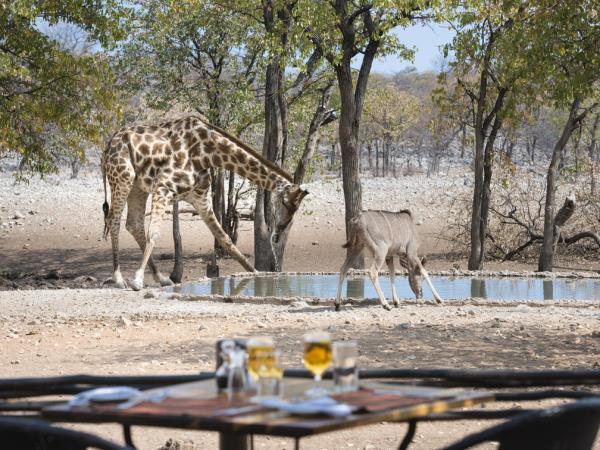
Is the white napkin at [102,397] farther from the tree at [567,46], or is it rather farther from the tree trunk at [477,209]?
the tree trunk at [477,209]

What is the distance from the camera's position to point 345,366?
3.10 metres

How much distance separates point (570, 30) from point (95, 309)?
672 centimetres

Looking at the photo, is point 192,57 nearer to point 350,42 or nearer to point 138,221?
point 350,42

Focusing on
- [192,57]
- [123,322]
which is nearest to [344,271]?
[123,322]

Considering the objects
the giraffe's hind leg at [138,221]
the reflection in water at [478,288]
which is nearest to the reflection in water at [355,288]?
the reflection in water at [478,288]

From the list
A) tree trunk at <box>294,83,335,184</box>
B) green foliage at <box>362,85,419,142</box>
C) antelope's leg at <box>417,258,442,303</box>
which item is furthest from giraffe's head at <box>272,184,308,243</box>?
green foliage at <box>362,85,419,142</box>

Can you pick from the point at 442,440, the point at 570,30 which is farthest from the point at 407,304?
the point at 442,440

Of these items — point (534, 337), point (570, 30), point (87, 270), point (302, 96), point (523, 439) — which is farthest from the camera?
point (87, 270)

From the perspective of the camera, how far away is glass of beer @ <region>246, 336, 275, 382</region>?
9.91ft

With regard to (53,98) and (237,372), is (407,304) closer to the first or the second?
(53,98)

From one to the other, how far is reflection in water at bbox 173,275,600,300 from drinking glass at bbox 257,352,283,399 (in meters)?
11.2

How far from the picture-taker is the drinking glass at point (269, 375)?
3.02m

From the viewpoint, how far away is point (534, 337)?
10016mm

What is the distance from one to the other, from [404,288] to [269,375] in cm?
1288
